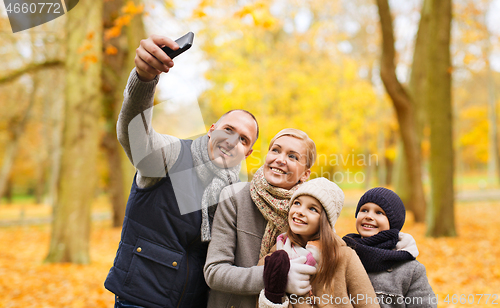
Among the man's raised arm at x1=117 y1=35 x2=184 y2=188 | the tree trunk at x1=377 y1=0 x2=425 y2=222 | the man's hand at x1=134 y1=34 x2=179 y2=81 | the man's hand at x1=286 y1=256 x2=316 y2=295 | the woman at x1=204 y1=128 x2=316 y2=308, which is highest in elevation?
the tree trunk at x1=377 y1=0 x2=425 y2=222

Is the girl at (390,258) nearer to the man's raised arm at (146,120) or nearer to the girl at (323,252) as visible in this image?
the girl at (323,252)

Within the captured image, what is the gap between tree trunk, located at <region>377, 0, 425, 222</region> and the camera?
8.78 meters

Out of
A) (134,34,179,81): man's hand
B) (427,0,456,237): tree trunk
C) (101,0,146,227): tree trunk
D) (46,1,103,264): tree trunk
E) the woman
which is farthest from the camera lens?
(101,0,146,227): tree trunk

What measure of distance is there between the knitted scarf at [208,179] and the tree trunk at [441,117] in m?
7.50

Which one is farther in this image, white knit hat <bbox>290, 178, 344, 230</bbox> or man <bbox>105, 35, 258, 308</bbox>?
man <bbox>105, 35, 258, 308</bbox>

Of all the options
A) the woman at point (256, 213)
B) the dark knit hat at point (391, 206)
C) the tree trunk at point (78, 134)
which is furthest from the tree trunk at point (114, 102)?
the dark knit hat at point (391, 206)

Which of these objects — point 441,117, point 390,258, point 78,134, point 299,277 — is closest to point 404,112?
point 441,117

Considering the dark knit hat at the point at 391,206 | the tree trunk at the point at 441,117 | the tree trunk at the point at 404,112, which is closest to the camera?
the dark knit hat at the point at 391,206

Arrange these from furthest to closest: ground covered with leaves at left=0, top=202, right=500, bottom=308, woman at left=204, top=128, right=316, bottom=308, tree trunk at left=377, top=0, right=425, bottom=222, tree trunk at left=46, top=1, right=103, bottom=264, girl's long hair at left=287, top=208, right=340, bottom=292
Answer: tree trunk at left=377, top=0, right=425, bottom=222
tree trunk at left=46, top=1, right=103, bottom=264
ground covered with leaves at left=0, top=202, right=500, bottom=308
woman at left=204, top=128, right=316, bottom=308
girl's long hair at left=287, top=208, right=340, bottom=292

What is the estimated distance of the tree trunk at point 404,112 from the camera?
28.8 feet

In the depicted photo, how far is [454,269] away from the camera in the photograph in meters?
6.32

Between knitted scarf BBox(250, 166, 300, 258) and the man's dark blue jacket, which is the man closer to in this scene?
the man's dark blue jacket

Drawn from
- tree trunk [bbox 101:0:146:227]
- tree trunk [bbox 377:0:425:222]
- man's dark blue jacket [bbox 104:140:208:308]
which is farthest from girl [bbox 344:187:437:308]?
tree trunk [bbox 377:0:425:222]

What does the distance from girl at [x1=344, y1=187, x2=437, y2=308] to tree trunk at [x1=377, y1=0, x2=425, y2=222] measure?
801 centimetres
